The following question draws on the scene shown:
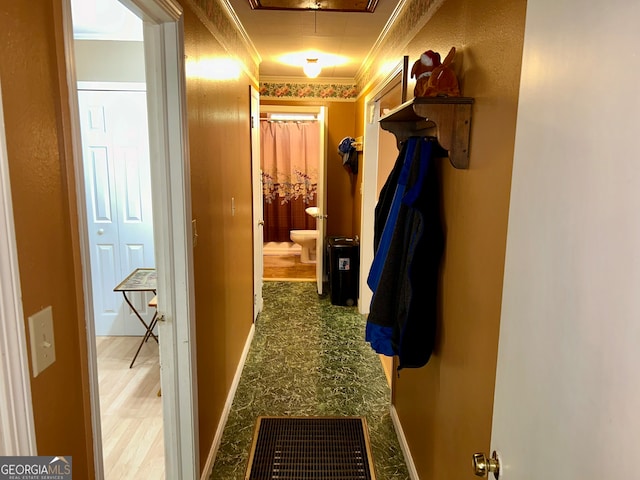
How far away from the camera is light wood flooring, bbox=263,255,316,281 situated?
5.57 meters

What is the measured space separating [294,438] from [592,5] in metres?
2.34

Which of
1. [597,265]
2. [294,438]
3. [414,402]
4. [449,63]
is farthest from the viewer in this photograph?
[294,438]

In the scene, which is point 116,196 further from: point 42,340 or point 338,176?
point 42,340

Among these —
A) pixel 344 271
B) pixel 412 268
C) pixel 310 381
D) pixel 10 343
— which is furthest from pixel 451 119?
pixel 344 271

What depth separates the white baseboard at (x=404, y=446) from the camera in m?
2.05

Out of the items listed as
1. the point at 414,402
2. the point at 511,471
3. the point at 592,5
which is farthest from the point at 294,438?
the point at 592,5

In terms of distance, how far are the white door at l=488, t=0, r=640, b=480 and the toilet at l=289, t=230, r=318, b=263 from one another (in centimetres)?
522

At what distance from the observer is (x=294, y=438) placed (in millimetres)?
2354

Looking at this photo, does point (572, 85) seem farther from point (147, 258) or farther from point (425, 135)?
point (147, 258)

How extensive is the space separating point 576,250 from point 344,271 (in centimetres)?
382

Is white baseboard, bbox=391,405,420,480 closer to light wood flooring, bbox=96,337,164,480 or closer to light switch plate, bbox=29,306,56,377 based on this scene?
light wood flooring, bbox=96,337,164,480

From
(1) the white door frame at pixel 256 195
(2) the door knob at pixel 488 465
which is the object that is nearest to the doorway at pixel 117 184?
(1) the white door frame at pixel 256 195

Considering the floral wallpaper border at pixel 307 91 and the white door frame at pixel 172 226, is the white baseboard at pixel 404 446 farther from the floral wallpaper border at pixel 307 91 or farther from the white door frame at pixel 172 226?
the floral wallpaper border at pixel 307 91

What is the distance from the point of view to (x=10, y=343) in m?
0.70
